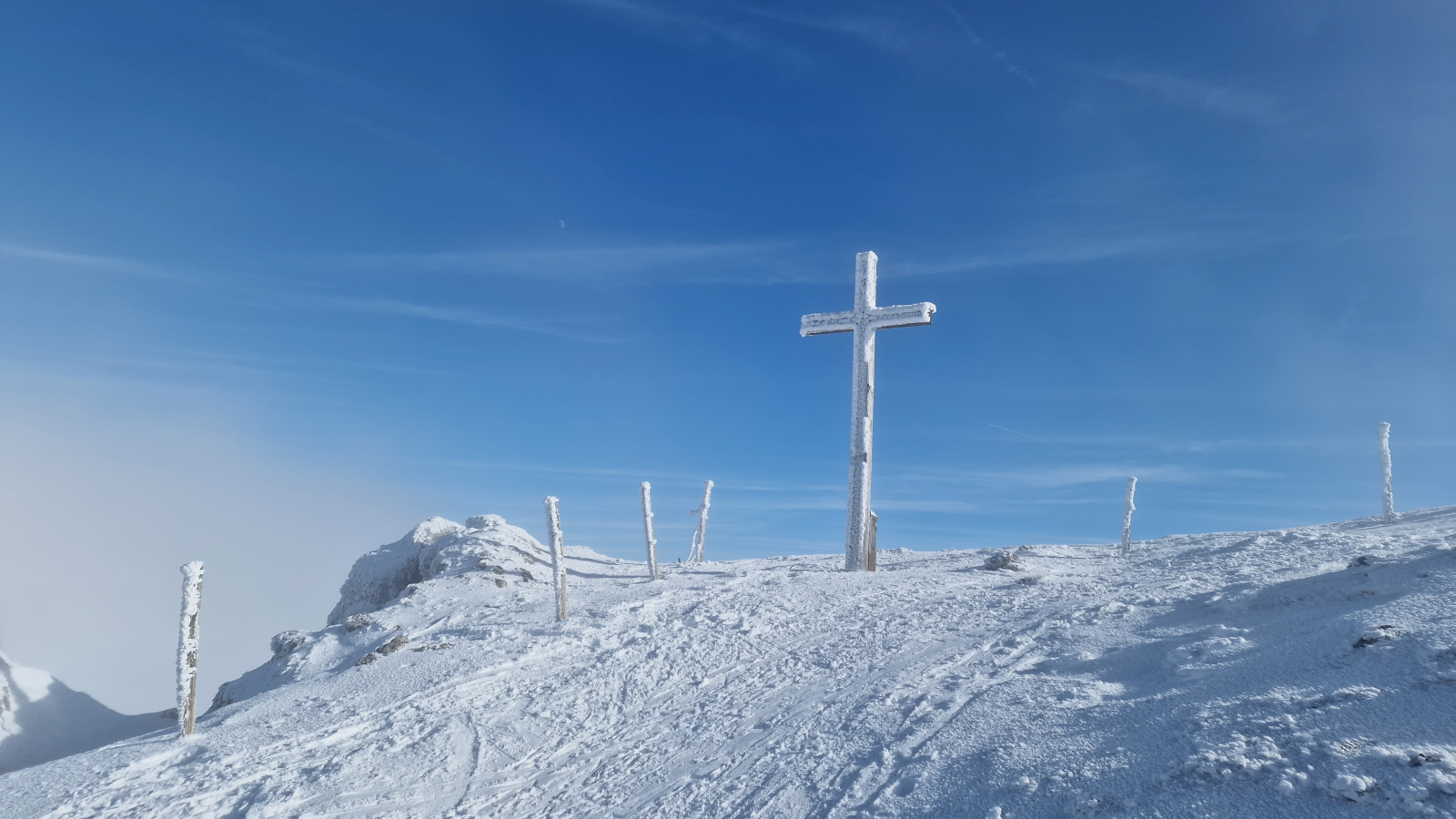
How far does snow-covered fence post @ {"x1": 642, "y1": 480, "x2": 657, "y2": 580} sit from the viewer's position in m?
20.8

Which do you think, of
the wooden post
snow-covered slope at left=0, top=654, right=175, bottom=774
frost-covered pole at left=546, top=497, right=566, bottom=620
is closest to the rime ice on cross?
the wooden post

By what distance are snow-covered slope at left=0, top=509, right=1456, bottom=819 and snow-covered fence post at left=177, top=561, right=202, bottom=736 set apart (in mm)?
488

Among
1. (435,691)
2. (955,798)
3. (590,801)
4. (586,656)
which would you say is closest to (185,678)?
(435,691)

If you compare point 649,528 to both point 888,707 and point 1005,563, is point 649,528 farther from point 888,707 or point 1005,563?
point 888,707

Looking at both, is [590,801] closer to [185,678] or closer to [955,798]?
[955,798]

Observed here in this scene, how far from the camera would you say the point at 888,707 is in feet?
25.6

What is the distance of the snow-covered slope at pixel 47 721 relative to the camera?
16781 millimetres

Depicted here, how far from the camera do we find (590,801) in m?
7.33

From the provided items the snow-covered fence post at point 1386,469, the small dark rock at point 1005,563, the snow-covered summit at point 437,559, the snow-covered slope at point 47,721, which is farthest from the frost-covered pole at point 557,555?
the snow-covered fence post at point 1386,469

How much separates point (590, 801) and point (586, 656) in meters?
4.72

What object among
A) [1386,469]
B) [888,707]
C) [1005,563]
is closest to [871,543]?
[1005,563]

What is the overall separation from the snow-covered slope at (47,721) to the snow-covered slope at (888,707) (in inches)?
282

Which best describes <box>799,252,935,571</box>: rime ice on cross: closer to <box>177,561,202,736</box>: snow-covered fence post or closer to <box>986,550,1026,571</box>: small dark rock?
<box>986,550,1026,571</box>: small dark rock

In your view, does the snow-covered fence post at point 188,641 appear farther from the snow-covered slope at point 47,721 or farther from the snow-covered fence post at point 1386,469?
the snow-covered fence post at point 1386,469
